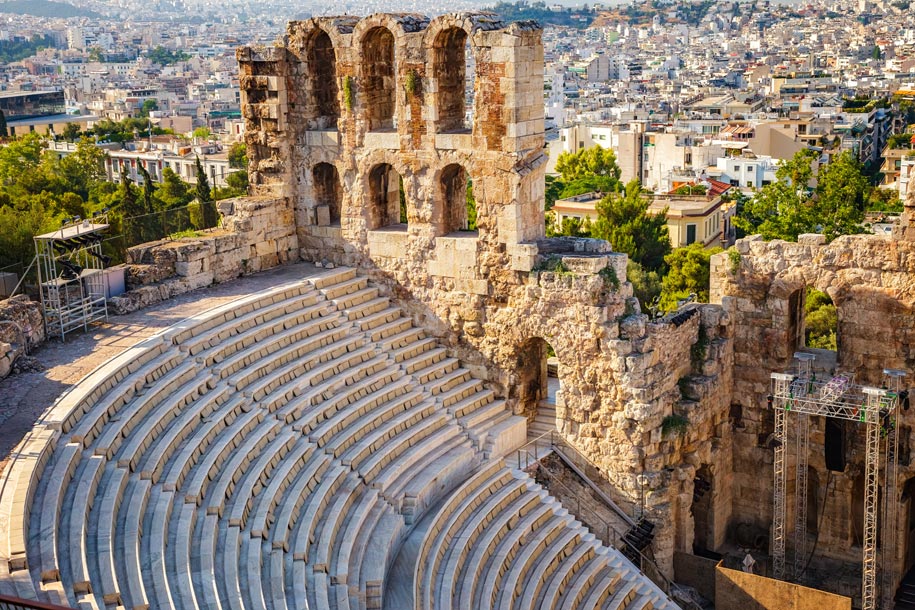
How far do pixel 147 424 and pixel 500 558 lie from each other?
20.2 ft

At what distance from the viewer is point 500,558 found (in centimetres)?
1916

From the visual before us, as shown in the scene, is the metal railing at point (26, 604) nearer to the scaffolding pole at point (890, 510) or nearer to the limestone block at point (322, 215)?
the limestone block at point (322, 215)

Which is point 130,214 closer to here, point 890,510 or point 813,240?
point 813,240

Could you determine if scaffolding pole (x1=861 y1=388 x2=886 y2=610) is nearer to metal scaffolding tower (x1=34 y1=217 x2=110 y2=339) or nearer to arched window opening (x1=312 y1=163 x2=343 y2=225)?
arched window opening (x1=312 y1=163 x2=343 y2=225)

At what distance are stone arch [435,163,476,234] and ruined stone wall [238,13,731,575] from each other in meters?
0.05

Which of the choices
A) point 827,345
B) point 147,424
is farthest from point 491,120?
point 827,345

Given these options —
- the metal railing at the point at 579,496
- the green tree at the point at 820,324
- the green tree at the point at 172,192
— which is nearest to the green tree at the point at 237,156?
the green tree at the point at 172,192

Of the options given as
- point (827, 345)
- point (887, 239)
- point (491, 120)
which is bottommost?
point (827, 345)

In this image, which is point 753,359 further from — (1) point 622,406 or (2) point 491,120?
(2) point 491,120

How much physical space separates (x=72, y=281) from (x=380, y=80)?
775cm

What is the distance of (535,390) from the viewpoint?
79.4ft

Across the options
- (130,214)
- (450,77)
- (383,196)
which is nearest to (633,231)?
(130,214)

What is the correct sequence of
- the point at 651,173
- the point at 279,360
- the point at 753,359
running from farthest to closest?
1. the point at 651,173
2. the point at 753,359
3. the point at 279,360

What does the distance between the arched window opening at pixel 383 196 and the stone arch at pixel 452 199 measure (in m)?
1.36
